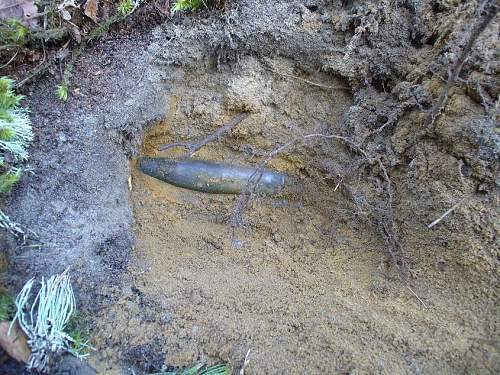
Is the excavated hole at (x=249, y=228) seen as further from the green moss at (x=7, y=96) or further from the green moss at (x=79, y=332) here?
the green moss at (x=7, y=96)

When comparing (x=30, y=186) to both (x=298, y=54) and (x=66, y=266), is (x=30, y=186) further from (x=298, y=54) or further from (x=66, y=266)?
(x=298, y=54)

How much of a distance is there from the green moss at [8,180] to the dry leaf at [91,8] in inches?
34.3

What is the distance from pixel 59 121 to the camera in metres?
2.09

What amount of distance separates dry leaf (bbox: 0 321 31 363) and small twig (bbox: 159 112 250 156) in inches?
47.4

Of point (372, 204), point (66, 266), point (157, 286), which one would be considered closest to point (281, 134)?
point (372, 204)

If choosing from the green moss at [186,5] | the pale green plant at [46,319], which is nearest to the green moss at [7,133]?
the pale green plant at [46,319]

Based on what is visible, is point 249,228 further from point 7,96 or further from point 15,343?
point 7,96

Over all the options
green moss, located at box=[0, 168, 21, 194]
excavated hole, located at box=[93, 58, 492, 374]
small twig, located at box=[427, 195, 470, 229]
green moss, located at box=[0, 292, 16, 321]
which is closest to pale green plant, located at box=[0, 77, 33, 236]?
green moss, located at box=[0, 168, 21, 194]

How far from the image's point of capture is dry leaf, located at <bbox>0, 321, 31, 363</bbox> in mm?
1585

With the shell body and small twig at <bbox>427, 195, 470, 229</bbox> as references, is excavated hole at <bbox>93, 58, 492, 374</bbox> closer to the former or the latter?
the shell body

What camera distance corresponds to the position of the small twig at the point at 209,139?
2381 millimetres

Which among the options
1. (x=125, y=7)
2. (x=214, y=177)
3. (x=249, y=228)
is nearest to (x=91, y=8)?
(x=125, y=7)

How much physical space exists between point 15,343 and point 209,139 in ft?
4.49

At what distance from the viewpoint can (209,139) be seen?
2.44m
